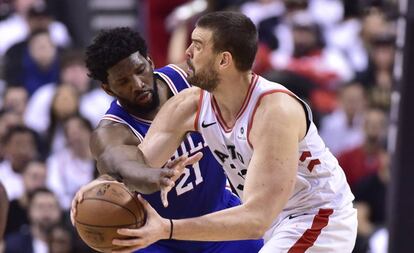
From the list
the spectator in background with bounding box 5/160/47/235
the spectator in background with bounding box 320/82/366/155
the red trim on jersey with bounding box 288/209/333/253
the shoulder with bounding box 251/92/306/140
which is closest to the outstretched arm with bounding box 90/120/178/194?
the shoulder with bounding box 251/92/306/140

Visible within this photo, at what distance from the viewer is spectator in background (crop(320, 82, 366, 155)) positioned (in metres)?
11.1

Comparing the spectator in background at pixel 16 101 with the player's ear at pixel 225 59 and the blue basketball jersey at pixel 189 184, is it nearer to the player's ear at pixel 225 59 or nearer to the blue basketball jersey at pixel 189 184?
the blue basketball jersey at pixel 189 184

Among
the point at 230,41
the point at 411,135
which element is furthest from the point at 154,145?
the point at 411,135

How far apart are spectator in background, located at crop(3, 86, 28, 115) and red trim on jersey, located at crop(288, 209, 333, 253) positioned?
5897 mm

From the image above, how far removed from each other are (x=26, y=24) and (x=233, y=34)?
7.11m

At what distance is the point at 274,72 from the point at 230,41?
5705 mm

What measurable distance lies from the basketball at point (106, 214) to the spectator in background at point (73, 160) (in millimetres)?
4899

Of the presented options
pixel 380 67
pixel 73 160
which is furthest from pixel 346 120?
pixel 73 160

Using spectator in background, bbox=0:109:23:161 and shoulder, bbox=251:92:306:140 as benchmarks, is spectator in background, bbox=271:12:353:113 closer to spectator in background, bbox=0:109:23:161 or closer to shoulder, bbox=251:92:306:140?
spectator in background, bbox=0:109:23:161

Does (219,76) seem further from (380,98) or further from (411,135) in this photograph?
(380,98)

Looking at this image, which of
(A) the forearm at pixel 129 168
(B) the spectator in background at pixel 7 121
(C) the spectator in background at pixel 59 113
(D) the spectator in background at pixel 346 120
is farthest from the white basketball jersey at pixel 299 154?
(D) the spectator in background at pixel 346 120

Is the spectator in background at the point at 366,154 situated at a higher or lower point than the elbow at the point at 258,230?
lower

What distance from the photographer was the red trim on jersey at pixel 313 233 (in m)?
5.46

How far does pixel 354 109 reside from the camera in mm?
11234
